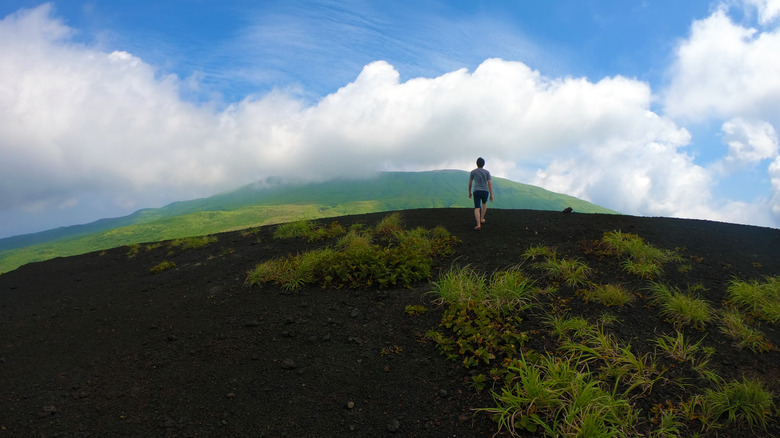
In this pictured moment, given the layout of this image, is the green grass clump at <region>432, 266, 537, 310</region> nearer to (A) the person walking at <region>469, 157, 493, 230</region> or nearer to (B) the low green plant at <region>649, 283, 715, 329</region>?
(B) the low green plant at <region>649, 283, 715, 329</region>

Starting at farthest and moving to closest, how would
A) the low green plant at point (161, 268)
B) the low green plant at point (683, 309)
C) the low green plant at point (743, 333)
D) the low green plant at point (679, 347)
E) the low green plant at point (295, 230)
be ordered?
the low green plant at point (295, 230), the low green plant at point (161, 268), the low green plant at point (683, 309), the low green plant at point (743, 333), the low green plant at point (679, 347)

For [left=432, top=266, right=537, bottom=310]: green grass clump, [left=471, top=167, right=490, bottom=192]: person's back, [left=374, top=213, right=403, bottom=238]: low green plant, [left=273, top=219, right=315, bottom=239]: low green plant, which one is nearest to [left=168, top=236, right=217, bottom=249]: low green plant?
[left=273, top=219, right=315, bottom=239]: low green plant

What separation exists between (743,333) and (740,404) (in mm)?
1718

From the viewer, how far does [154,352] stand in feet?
17.6

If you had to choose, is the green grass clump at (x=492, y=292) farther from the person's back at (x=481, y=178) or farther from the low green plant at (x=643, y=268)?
the person's back at (x=481, y=178)

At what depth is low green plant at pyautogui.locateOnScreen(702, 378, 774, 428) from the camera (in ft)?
10.6

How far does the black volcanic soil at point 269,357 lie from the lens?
12.0 feet

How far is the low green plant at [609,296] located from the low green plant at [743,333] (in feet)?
3.65

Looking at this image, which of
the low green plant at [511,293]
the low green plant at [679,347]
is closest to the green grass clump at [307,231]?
the low green plant at [511,293]

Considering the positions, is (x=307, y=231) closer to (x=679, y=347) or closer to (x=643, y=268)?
(x=643, y=268)

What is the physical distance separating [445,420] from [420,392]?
1.48 feet

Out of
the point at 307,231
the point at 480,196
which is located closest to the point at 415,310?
the point at 480,196

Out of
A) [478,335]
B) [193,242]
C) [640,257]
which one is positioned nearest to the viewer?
[478,335]

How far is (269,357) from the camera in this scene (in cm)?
475
